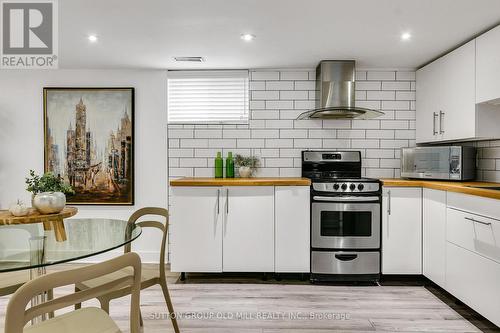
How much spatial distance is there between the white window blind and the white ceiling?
29cm

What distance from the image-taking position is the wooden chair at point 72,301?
0.93 m

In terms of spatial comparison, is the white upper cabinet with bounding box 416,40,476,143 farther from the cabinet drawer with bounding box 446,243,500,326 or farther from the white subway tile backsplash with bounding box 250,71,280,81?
the white subway tile backsplash with bounding box 250,71,280,81

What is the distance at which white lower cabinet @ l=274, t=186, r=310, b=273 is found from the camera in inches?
131

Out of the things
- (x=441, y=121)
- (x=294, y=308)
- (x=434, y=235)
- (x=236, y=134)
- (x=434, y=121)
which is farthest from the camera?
(x=236, y=134)

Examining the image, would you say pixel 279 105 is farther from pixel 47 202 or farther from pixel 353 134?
pixel 47 202

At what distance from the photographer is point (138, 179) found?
3.92 meters

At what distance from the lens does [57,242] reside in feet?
6.11

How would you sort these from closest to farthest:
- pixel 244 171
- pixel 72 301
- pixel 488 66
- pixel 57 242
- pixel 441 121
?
pixel 72 301, pixel 57 242, pixel 488 66, pixel 441 121, pixel 244 171

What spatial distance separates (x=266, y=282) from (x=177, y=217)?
1093mm

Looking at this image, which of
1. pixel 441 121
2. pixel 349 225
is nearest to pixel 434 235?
pixel 349 225

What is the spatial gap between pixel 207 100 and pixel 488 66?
8.79 feet

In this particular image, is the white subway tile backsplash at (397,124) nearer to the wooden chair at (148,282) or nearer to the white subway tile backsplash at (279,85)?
the white subway tile backsplash at (279,85)

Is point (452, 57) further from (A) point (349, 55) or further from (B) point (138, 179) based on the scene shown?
(B) point (138, 179)

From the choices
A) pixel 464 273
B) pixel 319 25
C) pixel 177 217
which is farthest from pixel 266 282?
pixel 319 25
